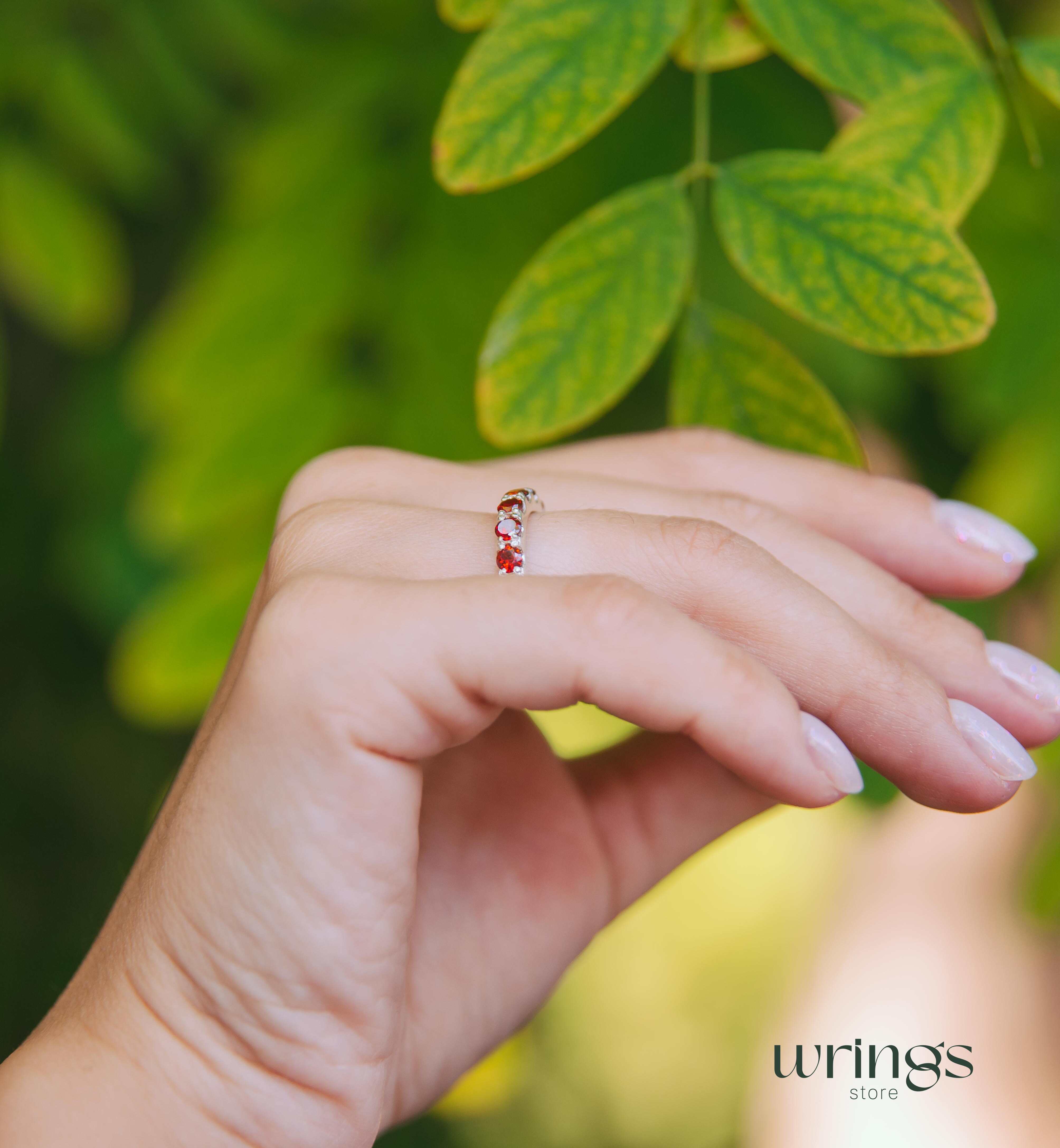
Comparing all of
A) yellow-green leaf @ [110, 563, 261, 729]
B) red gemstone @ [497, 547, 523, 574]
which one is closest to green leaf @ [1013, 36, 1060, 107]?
red gemstone @ [497, 547, 523, 574]

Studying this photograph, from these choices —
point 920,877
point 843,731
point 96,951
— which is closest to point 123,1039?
point 96,951

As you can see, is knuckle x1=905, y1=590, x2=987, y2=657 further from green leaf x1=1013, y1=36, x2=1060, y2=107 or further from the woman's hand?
green leaf x1=1013, y1=36, x2=1060, y2=107

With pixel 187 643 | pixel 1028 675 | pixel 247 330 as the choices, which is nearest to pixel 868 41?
pixel 1028 675

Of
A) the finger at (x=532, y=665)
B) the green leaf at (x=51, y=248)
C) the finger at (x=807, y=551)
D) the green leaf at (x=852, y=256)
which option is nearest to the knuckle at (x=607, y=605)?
the finger at (x=532, y=665)

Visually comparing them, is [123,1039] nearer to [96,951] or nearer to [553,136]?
[96,951]

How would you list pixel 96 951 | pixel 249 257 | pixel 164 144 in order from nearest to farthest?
pixel 96 951
pixel 249 257
pixel 164 144

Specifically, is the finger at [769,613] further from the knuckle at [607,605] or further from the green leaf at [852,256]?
the green leaf at [852,256]

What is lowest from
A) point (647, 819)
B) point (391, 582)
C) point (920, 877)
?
point (920, 877)
